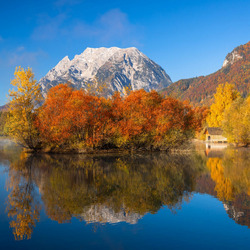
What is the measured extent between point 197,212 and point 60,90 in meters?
31.6

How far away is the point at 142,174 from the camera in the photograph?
20.8 m

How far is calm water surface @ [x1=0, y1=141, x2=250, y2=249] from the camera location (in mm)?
8578

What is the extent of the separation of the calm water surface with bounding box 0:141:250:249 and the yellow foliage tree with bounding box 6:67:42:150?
69.7 ft

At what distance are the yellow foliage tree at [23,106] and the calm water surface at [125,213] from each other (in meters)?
21.3

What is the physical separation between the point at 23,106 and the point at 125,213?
32.9m

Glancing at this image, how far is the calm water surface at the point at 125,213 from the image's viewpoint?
8.58 meters

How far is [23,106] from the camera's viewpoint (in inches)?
1561

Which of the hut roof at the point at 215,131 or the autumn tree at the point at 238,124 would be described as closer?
the autumn tree at the point at 238,124

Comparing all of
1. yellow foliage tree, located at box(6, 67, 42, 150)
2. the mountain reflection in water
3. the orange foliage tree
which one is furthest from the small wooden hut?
the mountain reflection in water

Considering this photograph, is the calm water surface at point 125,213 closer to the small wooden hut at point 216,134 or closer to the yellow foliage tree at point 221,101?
the yellow foliage tree at point 221,101

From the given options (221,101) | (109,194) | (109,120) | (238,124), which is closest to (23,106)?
(109,120)

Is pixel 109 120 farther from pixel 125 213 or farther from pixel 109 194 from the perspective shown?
pixel 125 213

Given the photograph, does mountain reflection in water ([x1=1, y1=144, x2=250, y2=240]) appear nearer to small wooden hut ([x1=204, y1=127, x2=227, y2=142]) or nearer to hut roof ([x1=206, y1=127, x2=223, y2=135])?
hut roof ([x1=206, y1=127, x2=223, y2=135])

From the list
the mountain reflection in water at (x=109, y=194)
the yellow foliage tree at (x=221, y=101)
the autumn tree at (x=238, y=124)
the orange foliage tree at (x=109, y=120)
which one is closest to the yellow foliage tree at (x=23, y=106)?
the orange foliage tree at (x=109, y=120)
